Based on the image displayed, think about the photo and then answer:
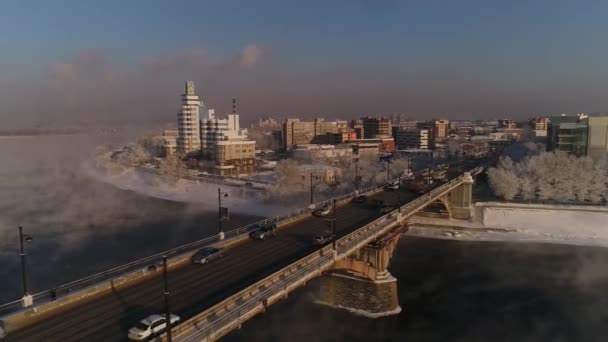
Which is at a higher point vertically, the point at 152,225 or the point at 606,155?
the point at 606,155

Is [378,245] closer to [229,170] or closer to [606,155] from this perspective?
[606,155]

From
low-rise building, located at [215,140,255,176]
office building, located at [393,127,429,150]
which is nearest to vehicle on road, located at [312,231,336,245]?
low-rise building, located at [215,140,255,176]

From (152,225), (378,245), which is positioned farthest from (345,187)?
(378,245)

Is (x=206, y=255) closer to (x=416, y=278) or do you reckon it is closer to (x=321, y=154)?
(x=416, y=278)

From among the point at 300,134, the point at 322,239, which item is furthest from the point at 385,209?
the point at 300,134

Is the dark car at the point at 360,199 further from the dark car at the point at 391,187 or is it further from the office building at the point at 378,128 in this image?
the office building at the point at 378,128

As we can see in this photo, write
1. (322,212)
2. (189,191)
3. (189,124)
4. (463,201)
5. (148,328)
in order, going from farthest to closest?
(189,124)
(189,191)
(463,201)
(322,212)
(148,328)

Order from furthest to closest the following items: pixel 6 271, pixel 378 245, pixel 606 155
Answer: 1. pixel 606 155
2. pixel 6 271
3. pixel 378 245
